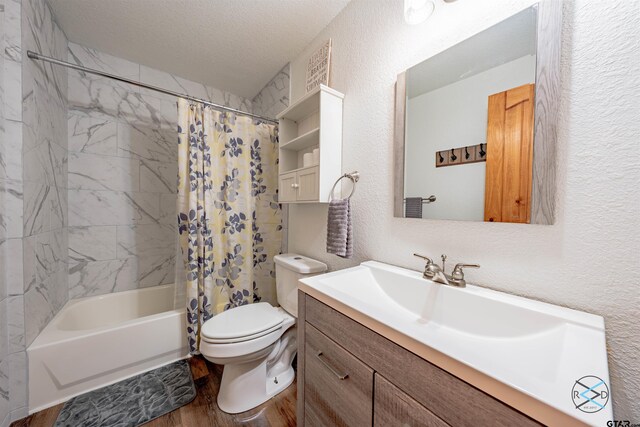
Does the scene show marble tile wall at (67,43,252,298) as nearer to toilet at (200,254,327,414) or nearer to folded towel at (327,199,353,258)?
toilet at (200,254,327,414)

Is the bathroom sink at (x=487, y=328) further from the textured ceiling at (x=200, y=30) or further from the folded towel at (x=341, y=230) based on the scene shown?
the textured ceiling at (x=200, y=30)

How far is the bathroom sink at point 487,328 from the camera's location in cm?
40

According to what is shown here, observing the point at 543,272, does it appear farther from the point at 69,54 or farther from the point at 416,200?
the point at 69,54

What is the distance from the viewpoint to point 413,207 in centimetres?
101

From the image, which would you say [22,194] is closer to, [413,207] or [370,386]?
[370,386]

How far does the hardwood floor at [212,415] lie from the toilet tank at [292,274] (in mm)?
471

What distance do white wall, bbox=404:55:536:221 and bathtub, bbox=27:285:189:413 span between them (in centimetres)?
181

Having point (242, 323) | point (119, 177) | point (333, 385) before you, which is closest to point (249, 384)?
point (242, 323)

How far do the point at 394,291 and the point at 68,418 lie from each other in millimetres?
1770

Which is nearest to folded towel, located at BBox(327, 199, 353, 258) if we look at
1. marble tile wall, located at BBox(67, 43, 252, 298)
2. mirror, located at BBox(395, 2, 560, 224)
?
mirror, located at BBox(395, 2, 560, 224)

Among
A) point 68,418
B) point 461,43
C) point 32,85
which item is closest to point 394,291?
point 461,43

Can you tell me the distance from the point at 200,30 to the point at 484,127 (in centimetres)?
183

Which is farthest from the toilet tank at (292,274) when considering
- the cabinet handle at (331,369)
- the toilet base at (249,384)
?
the cabinet handle at (331,369)

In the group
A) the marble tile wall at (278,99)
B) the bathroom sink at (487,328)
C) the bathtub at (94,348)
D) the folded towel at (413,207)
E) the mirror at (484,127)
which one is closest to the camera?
the bathroom sink at (487,328)
